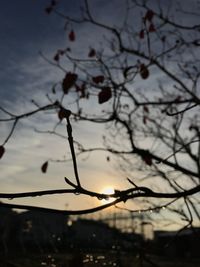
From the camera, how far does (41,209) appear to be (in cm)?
97

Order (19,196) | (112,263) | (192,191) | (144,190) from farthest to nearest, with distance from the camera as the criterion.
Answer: (112,263) < (192,191) < (144,190) < (19,196)

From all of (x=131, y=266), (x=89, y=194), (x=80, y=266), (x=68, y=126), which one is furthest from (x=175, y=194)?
(x=131, y=266)

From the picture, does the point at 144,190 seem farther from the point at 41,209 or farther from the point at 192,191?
the point at 41,209

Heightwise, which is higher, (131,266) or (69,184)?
(131,266)

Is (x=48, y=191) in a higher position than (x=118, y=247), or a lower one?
lower

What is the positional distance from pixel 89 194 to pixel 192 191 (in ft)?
1.46

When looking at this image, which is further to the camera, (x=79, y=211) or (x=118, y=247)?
(x=118, y=247)

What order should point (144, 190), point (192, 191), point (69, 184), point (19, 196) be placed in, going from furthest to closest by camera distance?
point (192, 191), point (144, 190), point (69, 184), point (19, 196)

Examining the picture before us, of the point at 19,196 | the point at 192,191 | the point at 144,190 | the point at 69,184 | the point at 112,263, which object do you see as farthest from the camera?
the point at 112,263

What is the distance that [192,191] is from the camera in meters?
1.38

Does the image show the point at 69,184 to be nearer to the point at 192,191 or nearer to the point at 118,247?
the point at 192,191

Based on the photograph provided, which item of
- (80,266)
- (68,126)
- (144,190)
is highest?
(68,126)

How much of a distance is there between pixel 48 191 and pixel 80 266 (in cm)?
102

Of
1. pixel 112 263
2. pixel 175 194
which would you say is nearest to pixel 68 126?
pixel 175 194
